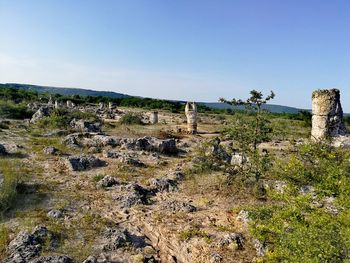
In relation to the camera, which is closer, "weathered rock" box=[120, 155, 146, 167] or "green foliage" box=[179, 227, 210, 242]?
"green foliage" box=[179, 227, 210, 242]

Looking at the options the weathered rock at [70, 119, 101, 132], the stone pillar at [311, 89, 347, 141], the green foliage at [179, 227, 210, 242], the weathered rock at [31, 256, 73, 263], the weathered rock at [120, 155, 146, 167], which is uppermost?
the stone pillar at [311, 89, 347, 141]

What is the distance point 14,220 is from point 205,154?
7.91 metres

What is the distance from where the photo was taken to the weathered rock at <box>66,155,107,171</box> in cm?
1420

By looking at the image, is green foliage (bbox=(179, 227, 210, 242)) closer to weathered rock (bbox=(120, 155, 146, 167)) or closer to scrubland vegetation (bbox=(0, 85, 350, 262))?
scrubland vegetation (bbox=(0, 85, 350, 262))

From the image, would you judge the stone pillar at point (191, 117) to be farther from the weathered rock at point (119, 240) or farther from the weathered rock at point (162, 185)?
the weathered rock at point (119, 240)

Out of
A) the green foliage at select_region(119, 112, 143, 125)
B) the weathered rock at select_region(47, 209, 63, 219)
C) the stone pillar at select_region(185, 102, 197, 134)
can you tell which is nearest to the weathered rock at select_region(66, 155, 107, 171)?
the weathered rock at select_region(47, 209, 63, 219)

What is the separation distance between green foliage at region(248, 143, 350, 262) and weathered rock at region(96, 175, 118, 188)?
243 inches

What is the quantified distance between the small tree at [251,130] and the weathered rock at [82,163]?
5.43m

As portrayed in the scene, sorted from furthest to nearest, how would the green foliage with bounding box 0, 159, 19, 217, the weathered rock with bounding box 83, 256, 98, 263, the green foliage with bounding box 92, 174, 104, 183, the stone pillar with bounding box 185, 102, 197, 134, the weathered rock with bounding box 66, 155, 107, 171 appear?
the stone pillar with bounding box 185, 102, 197, 134 < the weathered rock with bounding box 66, 155, 107, 171 < the green foliage with bounding box 92, 174, 104, 183 < the green foliage with bounding box 0, 159, 19, 217 < the weathered rock with bounding box 83, 256, 98, 263

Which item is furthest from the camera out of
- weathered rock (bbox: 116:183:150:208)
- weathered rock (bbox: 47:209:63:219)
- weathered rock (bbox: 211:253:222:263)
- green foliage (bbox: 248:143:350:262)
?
weathered rock (bbox: 116:183:150:208)

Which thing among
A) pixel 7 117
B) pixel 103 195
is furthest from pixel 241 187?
pixel 7 117

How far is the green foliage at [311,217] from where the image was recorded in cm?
478

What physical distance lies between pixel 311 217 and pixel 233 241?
297 cm

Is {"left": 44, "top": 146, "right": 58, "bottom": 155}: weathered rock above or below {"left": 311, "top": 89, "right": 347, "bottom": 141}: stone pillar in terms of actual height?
below
